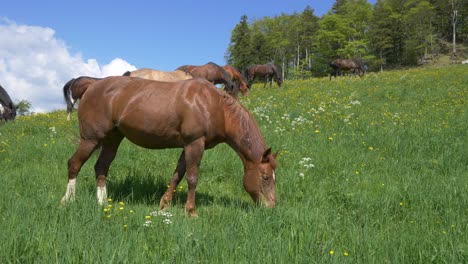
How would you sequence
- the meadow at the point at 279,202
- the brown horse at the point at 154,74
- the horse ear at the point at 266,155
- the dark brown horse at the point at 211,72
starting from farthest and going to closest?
the dark brown horse at the point at 211,72 → the brown horse at the point at 154,74 → the horse ear at the point at 266,155 → the meadow at the point at 279,202

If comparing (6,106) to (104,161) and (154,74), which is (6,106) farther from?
(104,161)

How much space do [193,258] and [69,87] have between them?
1480cm

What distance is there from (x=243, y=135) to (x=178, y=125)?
948 mm

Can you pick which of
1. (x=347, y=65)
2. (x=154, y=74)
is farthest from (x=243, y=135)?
(x=347, y=65)

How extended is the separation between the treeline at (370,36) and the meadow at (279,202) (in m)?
53.5

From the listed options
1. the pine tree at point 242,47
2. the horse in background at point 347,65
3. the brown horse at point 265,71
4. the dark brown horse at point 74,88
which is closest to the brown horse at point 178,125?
the dark brown horse at point 74,88

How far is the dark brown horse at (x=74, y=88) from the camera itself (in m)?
14.8

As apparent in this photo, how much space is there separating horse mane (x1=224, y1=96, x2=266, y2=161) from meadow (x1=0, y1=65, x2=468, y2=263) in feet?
2.80

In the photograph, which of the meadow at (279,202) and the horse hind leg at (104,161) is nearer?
the meadow at (279,202)

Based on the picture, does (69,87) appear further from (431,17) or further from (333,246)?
(431,17)

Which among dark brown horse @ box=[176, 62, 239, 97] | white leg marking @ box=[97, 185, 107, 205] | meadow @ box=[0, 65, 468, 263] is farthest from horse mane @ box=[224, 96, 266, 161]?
dark brown horse @ box=[176, 62, 239, 97]

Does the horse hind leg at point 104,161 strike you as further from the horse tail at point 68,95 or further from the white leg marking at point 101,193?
the horse tail at point 68,95

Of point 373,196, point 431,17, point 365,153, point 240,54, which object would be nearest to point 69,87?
point 365,153

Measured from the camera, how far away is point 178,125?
5.14 meters
